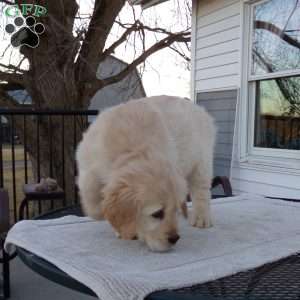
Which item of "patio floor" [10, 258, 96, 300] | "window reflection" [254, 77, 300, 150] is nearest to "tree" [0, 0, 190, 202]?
"window reflection" [254, 77, 300, 150]

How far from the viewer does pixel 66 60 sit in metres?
6.36

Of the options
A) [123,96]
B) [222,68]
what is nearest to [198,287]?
[222,68]

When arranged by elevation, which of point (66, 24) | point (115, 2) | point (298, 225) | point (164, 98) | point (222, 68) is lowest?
point (298, 225)

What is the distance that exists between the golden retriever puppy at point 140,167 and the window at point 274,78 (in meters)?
2.38

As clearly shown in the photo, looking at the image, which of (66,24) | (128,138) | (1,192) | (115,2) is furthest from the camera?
(115,2)

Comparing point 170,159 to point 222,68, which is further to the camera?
point 222,68

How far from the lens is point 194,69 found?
5.48 metres

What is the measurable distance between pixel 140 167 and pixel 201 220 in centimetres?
71

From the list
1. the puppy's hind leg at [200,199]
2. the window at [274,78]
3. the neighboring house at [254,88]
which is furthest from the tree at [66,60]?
the puppy's hind leg at [200,199]

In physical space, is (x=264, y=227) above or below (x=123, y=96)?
below

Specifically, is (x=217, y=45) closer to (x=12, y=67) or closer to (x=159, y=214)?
(x=12, y=67)

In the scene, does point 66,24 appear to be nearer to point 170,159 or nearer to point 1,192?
point 1,192

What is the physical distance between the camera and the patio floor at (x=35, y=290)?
3.15 meters

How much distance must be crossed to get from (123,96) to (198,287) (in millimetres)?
7433
